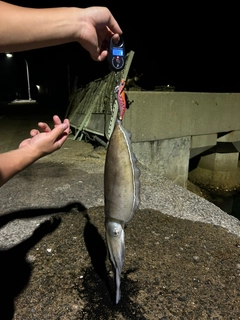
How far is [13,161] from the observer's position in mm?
1358

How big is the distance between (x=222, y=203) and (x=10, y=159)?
7189mm

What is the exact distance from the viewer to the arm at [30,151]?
4.35 feet

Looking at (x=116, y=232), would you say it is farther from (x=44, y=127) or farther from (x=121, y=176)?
(x=44, y=127)

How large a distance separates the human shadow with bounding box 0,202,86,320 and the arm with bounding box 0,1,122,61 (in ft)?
5.92

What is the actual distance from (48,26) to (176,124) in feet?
17.8

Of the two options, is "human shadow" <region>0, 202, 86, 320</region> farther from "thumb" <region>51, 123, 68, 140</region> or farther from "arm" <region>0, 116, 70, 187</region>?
"thumb" <region>51, 123, 68, 140</region>

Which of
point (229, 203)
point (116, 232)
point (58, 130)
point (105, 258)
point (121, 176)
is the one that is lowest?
point (229, 203)

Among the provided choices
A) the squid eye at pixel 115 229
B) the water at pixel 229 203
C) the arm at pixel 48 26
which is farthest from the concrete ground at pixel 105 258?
the water at pixel 229 203

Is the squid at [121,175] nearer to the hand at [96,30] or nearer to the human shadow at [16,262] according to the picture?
the hand at [96,30]

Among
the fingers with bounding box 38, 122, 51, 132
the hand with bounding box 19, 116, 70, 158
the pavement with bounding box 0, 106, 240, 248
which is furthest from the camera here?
the pavement with bounding box 0, 106, 240, 248

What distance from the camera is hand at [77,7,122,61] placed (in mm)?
1531

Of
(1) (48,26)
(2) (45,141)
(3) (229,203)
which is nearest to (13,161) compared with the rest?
(2) (45,141)

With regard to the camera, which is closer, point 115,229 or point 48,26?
point 48,26

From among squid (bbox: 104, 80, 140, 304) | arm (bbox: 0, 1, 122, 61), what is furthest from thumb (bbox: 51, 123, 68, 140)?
arm (bbox: 0, 1, 122, 61)
